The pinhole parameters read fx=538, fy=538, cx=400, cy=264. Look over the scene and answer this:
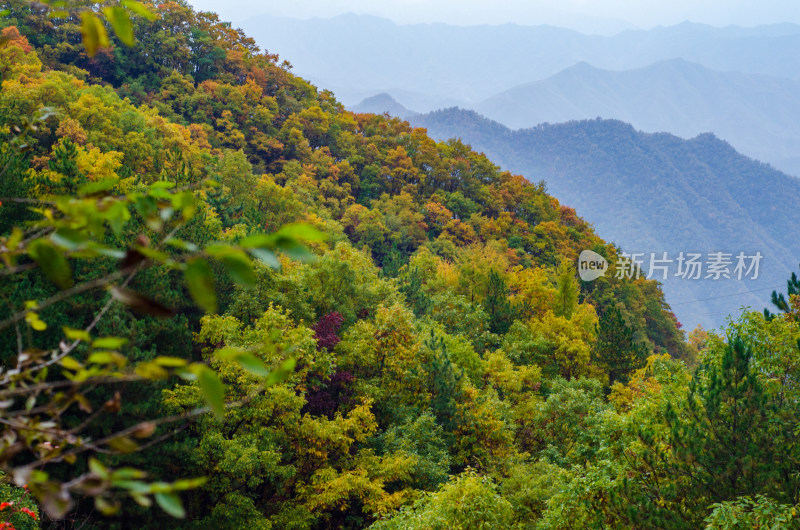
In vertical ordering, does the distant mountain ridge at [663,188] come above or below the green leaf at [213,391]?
above

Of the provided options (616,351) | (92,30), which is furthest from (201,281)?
(616,351)

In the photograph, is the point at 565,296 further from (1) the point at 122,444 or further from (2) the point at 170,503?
(2) the point at 170,503

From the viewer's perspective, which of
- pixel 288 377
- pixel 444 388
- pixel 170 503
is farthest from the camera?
pixel 444 388

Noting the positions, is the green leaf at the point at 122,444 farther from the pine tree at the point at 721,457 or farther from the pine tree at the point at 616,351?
the pine tree at the point at 616,351

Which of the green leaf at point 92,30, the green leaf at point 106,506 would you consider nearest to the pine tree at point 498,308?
the green leaf at point 92,30

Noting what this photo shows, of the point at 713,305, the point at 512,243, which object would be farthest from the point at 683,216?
the point at 512,243

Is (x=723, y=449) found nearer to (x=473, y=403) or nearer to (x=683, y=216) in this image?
(x=473, y=403)
